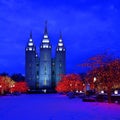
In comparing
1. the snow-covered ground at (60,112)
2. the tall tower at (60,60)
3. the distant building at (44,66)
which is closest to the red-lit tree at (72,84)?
the distant building at (44,66)

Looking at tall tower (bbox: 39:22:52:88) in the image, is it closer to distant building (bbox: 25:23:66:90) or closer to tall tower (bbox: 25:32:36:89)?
distant building (bbox: 25:23:66:90)

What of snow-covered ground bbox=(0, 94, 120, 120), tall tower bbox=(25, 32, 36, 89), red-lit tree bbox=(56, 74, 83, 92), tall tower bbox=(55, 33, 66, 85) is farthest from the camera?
tall tower bbox=(25, 32, 36, 89)

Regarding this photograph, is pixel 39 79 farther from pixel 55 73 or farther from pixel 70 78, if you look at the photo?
pixel 70 78

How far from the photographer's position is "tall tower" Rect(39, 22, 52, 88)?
14812 centimetres

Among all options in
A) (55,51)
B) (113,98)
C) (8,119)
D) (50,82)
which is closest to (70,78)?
(50,82)

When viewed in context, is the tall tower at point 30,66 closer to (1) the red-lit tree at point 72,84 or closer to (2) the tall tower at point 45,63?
(2) the tall tower at point 45,63

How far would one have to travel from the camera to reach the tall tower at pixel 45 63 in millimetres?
148125

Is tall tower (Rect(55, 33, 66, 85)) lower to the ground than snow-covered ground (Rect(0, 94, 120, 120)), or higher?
higher

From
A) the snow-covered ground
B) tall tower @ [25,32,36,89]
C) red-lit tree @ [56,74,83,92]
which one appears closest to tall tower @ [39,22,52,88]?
tall tower @ [25,32,36,89]

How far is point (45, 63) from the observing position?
15250 centimetres

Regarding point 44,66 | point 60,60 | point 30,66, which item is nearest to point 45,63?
point 44,66

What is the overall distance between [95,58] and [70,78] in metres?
55.5

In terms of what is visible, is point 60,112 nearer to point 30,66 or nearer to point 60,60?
point 60,60

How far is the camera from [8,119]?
2081 centimetres
